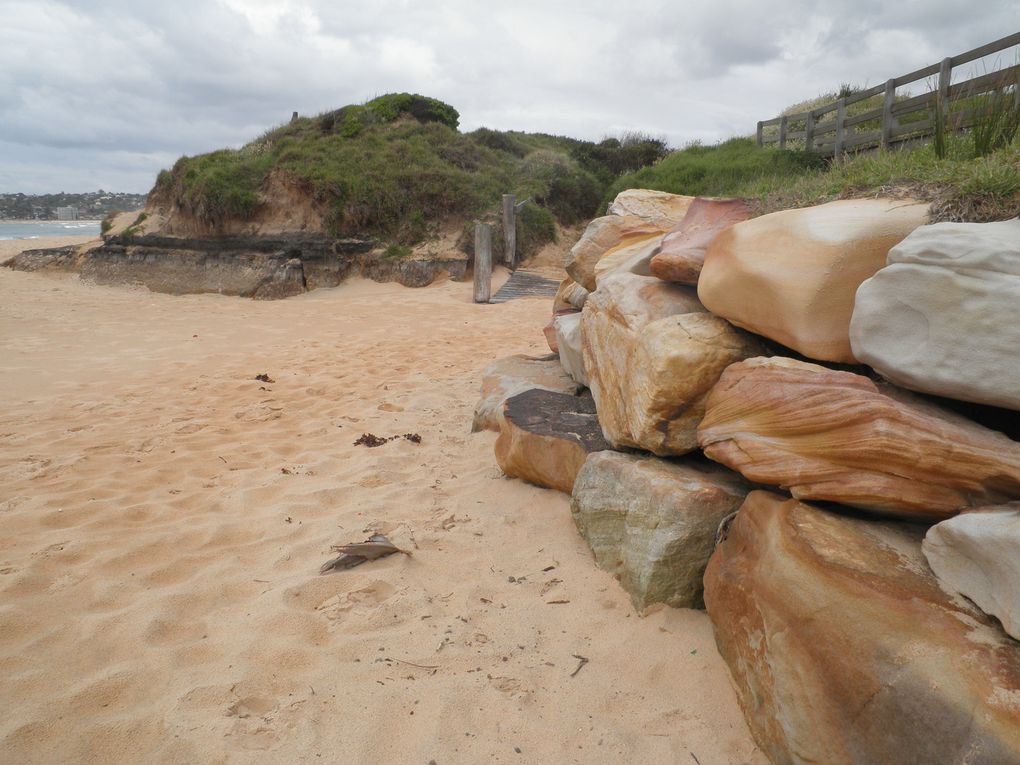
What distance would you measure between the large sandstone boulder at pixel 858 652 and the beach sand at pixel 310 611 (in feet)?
0.91

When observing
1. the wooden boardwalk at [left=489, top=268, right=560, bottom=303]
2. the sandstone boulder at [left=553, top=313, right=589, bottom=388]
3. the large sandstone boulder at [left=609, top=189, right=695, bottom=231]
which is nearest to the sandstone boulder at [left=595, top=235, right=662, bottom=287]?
the sandstone boulder at [left=553, top=313, right=589, bottom=388]

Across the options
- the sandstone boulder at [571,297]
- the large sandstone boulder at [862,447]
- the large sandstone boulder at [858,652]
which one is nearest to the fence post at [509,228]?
the sandstone boulder at [571,297]

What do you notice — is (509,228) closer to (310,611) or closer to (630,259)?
(630,259)

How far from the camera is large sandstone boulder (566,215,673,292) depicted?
4851mm

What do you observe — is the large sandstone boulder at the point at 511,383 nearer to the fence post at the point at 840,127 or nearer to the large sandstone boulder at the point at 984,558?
the large sandstone boulder at the point at 984,558

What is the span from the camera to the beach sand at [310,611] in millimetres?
2057

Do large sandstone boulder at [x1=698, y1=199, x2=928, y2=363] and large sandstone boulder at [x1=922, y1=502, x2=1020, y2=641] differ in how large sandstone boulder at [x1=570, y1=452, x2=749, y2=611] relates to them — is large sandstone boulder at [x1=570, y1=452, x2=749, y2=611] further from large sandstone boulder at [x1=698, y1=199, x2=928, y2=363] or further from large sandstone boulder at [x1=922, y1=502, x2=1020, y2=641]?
large sandstone boulder at [x1=922, y1=502, x2=1020, y2=641]

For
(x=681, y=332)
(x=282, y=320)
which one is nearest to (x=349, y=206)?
(x=282, y=320)

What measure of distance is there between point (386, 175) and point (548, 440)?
14.2 meters

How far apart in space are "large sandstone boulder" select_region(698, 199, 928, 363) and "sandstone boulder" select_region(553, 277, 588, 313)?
106 inches

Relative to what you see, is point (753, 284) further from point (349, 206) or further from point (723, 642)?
point (349, 206)

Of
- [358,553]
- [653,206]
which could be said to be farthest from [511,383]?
[358,553]

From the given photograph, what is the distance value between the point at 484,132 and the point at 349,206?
33.2 feet

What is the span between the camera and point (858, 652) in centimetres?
166
